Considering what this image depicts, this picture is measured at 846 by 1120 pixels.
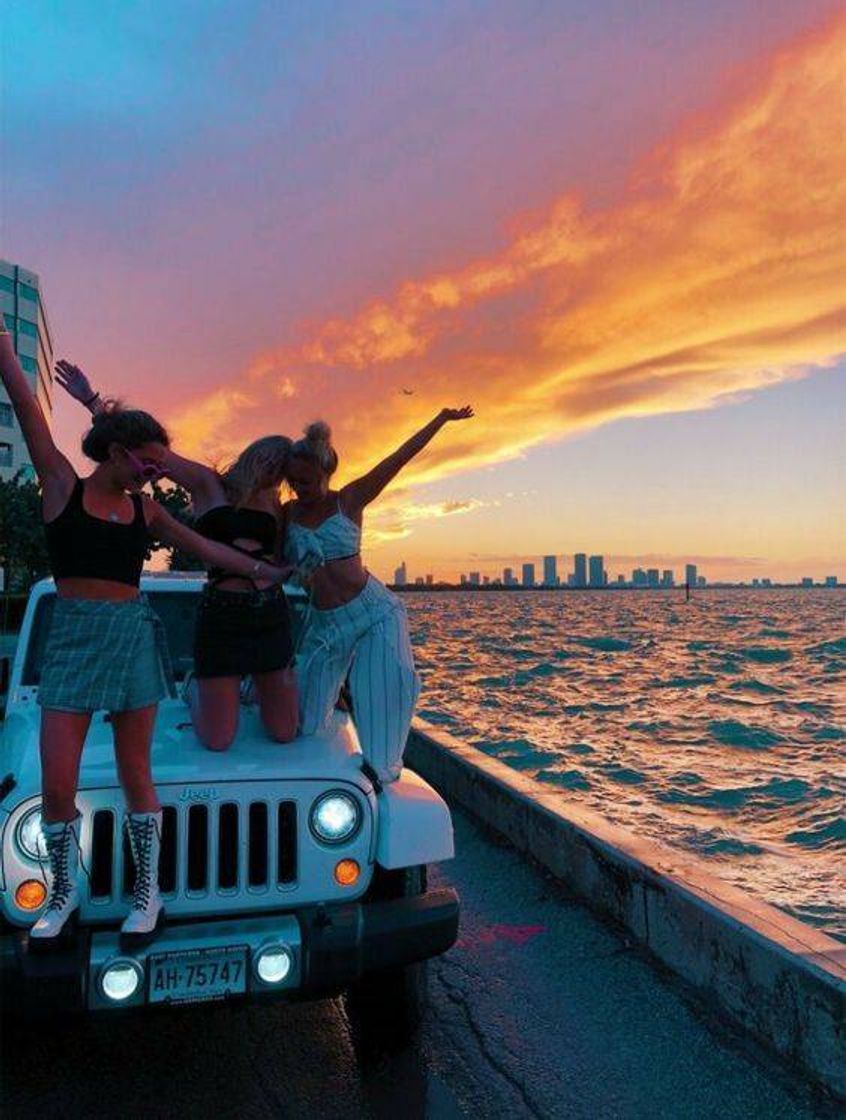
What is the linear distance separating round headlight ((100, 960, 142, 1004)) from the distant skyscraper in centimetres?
7447

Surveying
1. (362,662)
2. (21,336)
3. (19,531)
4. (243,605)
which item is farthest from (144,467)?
(21,336)

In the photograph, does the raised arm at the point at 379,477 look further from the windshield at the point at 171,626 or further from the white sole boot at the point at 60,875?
the white sole boot at the point at 60,875

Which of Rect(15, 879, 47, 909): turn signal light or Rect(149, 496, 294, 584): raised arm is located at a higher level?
Rect(149, 496, 294, 584): raised arm

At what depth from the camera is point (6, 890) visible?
282 cm

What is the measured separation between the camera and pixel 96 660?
291 cm

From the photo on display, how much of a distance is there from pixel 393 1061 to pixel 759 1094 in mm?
1262

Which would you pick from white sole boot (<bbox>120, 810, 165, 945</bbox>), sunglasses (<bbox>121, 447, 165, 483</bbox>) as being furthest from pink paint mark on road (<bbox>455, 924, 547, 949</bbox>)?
sunglasses (<bbox>121, 447, 165, 483</bbox>)

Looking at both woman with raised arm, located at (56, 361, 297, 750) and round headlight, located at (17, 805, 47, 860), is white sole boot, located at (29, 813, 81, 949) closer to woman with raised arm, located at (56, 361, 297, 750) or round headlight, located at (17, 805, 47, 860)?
round headlight, located at (17, 805, 47, 860)

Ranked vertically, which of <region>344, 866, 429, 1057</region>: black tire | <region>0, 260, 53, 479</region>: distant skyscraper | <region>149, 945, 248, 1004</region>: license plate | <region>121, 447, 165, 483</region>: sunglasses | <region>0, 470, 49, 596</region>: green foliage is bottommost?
<region>344, 866, 429, 1057</region>: black tire

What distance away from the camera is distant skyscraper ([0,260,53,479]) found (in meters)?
71.2

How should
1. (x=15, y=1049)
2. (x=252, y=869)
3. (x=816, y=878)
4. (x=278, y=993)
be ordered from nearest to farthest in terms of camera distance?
(x=278, y=993) → (x=252, y=869) → (x=15, y=1049) → (x=816, y=878)

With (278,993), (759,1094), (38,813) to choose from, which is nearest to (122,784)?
(38,813)

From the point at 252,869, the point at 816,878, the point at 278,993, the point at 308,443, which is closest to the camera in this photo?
the point at 278,993

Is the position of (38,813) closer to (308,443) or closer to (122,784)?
(122,784)
